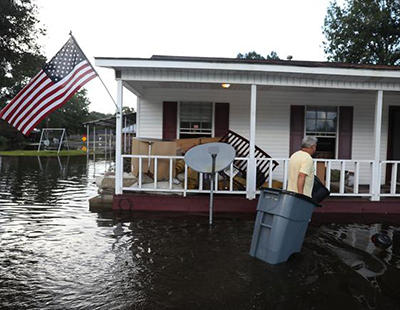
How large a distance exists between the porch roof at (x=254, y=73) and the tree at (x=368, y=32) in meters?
19.1

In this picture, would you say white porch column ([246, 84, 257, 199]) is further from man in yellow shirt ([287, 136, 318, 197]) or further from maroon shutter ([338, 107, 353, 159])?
maroon shutter ([338, 107, 353, 159])

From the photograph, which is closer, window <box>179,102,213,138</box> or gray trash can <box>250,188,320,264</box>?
gray trash can <box>250,188,320,264</box>

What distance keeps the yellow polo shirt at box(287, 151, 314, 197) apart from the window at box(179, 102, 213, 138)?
16.5 feet

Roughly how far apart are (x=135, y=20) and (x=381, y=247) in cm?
1842

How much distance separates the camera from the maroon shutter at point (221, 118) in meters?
8.84

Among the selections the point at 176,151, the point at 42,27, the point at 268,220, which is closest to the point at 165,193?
the point at 176,151

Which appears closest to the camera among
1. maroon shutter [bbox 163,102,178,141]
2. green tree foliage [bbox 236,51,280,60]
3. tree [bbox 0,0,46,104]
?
maroon shutter [bbox 163,102,178,141]

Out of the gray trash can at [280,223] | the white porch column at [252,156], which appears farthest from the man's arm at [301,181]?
the white porch column at [252,156]

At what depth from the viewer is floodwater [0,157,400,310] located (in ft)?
10.2

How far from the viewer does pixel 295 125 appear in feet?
29.5

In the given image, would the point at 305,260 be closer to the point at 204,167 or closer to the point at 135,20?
the point at 204,167

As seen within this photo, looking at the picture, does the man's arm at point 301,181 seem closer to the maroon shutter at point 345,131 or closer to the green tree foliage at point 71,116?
the maroon shutter at point 345,131

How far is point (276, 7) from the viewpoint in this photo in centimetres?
2283

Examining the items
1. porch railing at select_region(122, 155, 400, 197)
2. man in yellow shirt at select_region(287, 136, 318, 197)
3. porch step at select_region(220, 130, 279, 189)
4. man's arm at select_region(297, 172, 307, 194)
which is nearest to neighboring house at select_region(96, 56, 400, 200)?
porch step at select_region(220, 130, 279, 189)
